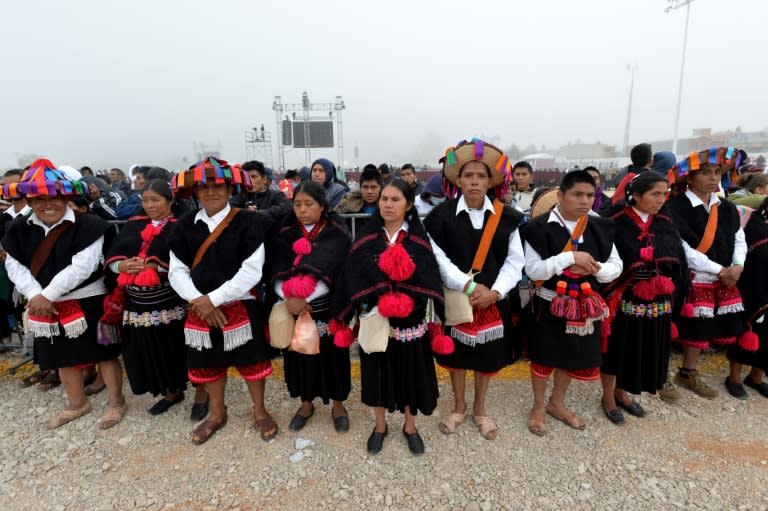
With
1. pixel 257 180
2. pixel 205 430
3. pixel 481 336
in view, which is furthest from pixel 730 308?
pixel 257 180

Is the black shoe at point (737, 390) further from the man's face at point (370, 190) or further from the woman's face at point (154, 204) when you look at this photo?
the woman's face at point (154, 204)

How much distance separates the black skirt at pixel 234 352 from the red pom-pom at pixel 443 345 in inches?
52.8

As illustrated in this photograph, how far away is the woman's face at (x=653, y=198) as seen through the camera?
295 centimetres

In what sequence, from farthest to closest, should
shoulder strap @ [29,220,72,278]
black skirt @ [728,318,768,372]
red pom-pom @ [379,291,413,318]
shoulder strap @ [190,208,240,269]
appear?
black skirt @ [728,318,768,372] < shoulder strap @ [29,220,72,278] < shoulder strap @ [190,208,240,269] < red pom-pom @ [379,291,413,318]

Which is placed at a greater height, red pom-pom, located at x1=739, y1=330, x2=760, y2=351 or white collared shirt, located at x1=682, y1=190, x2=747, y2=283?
white collared shirt, located at x1=682, y1=190, x2=747, y2=283

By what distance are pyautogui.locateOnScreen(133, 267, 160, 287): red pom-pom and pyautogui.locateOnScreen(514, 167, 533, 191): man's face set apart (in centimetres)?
479

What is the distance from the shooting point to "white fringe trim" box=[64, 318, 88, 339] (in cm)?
317

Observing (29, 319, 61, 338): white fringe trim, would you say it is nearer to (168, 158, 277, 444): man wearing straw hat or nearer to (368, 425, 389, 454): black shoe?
(168, 158, 277, 444): man wearing straw hat

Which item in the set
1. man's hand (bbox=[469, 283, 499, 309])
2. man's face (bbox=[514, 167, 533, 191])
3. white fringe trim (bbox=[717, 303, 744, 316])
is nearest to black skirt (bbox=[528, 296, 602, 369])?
man's hand (bbox=[469, 283, 499, 309])

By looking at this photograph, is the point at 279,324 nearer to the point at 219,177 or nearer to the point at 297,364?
the point at 297,364

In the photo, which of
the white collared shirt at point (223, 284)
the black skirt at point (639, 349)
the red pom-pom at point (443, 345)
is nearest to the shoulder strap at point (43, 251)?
the white collared shirt at point (223, 284)

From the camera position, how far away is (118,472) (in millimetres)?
2861

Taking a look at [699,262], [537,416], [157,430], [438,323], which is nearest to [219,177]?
[438,323]

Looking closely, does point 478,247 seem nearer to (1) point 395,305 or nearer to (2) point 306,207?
(1) point 395,305
